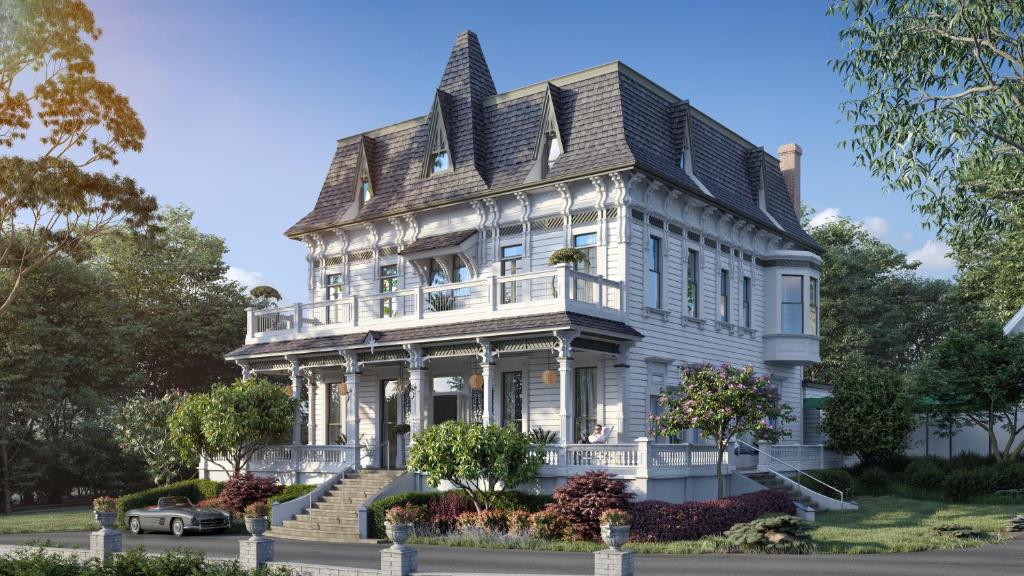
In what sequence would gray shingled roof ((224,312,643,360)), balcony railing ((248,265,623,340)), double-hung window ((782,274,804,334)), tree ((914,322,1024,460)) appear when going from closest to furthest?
1. gray shingled roof ((224,312,643,360))
2. balcony railing ((248,265,623,340))
3. tree ((914,322,1024,460))
4. double-hung window ((782,274,804,334))

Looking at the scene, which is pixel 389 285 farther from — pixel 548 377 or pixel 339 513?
pixel 339 513

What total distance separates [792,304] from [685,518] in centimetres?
1486

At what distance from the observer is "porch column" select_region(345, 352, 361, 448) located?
31453 millimetres

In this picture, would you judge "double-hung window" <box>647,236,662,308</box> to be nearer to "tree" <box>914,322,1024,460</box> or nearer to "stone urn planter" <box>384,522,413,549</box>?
"tree" <box>914,322,1024,460</box>

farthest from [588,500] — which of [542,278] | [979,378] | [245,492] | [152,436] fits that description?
[152,436]

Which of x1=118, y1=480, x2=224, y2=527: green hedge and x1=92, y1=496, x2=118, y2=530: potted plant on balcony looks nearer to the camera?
x1=92, y1=496, x2=118, y2=530: potted plant on balcony

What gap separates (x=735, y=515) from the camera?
1008 inches

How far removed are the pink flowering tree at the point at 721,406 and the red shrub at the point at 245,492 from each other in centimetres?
1204

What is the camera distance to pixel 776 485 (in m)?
31.8

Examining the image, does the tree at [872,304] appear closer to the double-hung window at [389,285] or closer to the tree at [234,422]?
the double-hung window at [389,285]

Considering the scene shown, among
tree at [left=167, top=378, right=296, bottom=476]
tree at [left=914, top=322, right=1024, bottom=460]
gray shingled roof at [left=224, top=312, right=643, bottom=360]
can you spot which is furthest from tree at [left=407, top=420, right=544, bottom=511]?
tree at [left=914, top=322, right=1024, bottom=460]

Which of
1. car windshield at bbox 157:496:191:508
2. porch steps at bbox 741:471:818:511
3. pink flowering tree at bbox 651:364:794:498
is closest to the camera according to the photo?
pink flowering tree at bbox 651:364:794:498

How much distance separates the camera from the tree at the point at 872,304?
55562mm

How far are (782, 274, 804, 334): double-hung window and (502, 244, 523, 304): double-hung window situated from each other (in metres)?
11.1
